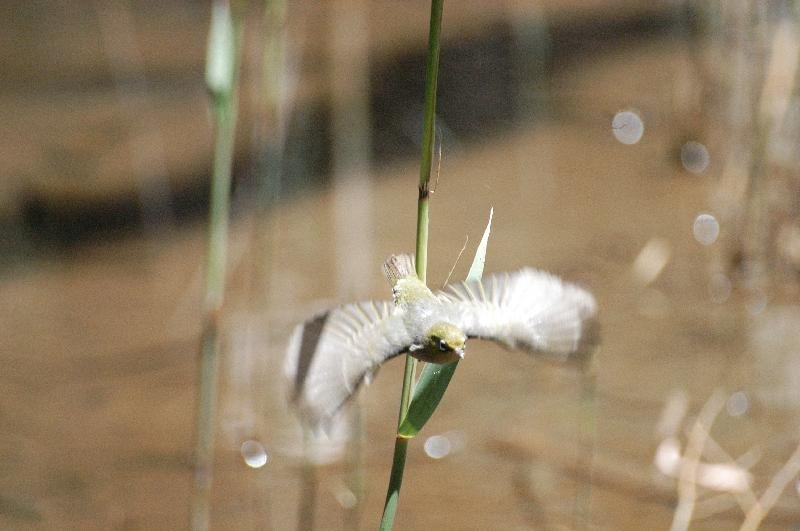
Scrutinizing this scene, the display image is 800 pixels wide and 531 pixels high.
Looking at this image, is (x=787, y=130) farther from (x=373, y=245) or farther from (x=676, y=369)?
(x=373, y=245)

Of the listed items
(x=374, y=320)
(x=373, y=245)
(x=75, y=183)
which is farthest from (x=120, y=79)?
(x=374, y=320)

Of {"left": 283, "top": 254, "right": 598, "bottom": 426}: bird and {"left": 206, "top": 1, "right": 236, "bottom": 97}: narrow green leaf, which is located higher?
{"left": 206, "top": 1, "right": 236, "bottom": 97}: narrow green leaf

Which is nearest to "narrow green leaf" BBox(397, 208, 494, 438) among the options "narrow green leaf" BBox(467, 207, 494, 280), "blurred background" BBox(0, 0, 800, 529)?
"narrow green leaf" BBox(467, 207, 494, 280)

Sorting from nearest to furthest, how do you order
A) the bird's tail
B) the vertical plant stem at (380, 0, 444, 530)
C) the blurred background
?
the vertical plant stem at (380, 0, 444, 530) < the bird's tail < the blurred background

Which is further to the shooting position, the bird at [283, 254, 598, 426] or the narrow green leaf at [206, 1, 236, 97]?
the narrow green leaf at [206, 1, 236, 97]

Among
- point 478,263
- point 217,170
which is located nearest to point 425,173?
point 478,263

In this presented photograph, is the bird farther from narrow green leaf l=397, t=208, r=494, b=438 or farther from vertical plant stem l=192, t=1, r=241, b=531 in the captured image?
vertical plant stem l=192, t=1, r=241, b=531

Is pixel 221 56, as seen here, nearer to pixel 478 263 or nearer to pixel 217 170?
pixel 217 170
